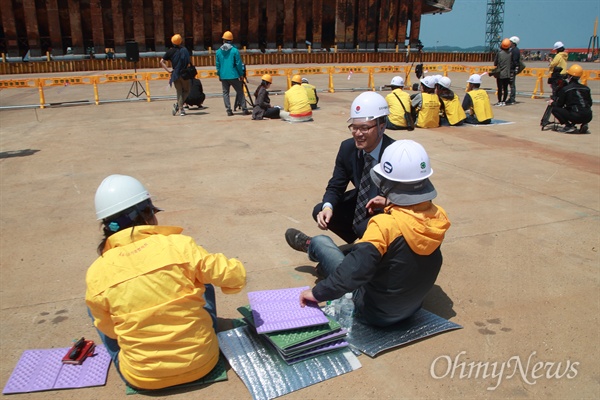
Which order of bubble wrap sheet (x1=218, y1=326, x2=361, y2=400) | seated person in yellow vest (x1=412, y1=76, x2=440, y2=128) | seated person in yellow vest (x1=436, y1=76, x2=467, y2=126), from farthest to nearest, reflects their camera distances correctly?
seated person in yellow vest (x1=436, y1=76, x2=467, y2=126) → seated person in yellow vest (x1=412, y1=76, x2=440, y2=128) → bubble wrap sheet (x1=218, y1=326, x2=361, y2=400)

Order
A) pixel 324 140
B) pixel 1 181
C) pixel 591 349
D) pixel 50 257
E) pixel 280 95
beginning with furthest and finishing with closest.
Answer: pixel 280 95
pixel 324 140
pixel 1 181
pixel 50 257
pixel 591 349

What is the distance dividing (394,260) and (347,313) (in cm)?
72

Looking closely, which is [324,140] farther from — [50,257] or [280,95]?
[280,95]

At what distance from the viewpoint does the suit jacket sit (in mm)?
4105

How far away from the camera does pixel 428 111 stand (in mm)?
10617

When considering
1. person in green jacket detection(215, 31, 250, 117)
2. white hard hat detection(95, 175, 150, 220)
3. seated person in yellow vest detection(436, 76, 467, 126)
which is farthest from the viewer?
person in green jacket detection(215, 31, 250, 117)

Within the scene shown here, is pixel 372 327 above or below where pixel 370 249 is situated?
below

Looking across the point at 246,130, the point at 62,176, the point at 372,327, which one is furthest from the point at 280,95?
the point at 372,327

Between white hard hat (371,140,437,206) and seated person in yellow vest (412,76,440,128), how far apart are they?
8.18 m

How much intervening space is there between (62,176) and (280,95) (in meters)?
10.4

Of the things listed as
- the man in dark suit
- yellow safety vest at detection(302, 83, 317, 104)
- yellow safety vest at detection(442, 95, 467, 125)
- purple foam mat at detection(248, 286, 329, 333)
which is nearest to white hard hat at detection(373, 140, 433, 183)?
the man in dark suit

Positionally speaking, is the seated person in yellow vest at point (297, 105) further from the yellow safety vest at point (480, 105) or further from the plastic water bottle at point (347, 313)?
the plastic water bottle at point (347, 313)

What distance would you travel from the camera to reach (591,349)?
3154 mm

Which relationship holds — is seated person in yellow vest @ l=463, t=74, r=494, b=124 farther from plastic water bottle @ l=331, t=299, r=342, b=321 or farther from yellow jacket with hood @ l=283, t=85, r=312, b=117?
plastic water bottle @ l=331, t=299, r=342, b=321
